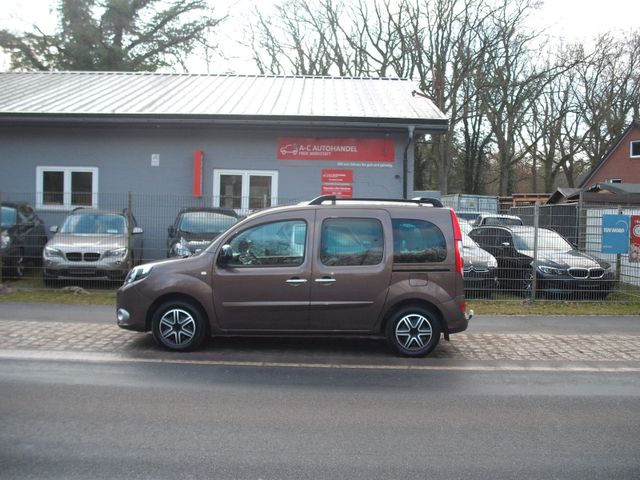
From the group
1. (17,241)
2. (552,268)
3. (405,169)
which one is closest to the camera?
(552,268)

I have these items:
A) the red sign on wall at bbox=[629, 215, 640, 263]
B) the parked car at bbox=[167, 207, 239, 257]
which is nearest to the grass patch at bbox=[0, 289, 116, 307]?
the parked car at bbox=[167, 207, 239, 257]

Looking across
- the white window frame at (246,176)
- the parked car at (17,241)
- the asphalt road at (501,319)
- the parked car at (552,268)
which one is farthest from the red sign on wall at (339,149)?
the asphalt road at (501,319)

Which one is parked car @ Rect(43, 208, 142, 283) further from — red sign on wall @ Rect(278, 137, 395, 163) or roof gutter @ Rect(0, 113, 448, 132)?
red sign on wall @ Rect(278, 137, 395, 163)

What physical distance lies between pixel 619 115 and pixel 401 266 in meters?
44.5

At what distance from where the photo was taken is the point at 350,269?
716cm

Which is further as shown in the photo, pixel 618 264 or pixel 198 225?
pixel 198 225

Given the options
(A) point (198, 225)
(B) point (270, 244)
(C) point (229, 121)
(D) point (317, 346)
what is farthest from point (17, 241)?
(D) point (317, 346)

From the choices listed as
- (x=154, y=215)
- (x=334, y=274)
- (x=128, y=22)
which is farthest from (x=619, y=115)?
(x=334, y=274)

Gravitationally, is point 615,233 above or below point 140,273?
above

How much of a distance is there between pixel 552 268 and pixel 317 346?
20.5 ft

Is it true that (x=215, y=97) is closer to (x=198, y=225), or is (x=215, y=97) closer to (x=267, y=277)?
(x=198, y=225)

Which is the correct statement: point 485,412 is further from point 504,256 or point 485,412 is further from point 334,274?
point 504,256

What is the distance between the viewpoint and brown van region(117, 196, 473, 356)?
7.15 m

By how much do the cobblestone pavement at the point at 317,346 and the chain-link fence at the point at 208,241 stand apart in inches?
120
